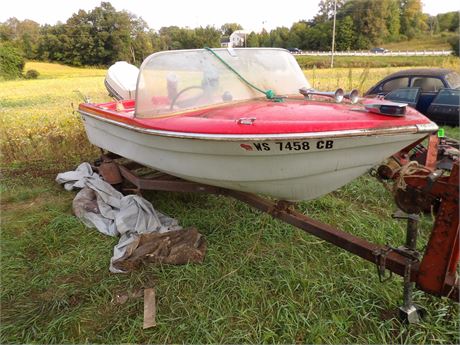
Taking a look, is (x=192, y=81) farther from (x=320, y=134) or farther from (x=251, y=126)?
(x=320, y=134)

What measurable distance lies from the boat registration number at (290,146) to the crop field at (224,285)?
108 centimetres

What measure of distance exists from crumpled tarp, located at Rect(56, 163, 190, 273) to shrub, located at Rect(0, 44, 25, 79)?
1429 inches

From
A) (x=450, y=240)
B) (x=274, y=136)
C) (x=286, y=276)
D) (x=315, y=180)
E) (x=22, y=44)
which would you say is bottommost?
(x=286, y=276)

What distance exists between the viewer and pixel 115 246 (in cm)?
323

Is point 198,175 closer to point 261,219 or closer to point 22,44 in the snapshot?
point 261,219

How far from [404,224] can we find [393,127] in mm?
1913

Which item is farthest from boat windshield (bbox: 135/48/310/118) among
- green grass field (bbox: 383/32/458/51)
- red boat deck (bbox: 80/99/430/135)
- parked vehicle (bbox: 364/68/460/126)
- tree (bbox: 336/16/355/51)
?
tree (bbox: 336/16/355/51)

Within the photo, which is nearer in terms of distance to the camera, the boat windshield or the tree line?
the boat windshield

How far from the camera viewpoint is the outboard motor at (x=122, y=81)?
16.7ft

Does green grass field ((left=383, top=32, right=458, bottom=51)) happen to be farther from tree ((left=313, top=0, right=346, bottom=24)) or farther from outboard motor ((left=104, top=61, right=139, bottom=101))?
outboard motor ((left=104, top=61, right=139, bottom=101))

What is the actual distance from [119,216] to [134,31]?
66.3 ft

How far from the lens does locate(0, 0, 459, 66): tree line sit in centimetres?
2252

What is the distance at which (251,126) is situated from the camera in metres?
2.31

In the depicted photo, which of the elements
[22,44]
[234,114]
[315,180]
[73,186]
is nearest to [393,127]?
[315,180]
